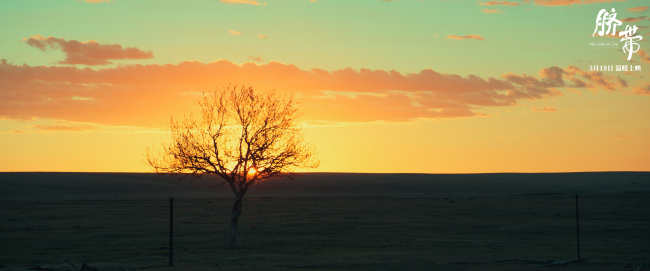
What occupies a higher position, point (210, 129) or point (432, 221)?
point (210, 129)

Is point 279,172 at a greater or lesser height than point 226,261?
greater

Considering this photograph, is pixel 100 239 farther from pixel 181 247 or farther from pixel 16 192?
pixel 16 192

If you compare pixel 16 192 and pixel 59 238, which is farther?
pixel 16 192

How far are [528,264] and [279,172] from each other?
16.6 m

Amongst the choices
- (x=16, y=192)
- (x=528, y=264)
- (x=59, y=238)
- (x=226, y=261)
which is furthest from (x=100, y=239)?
(x=16, y=192)

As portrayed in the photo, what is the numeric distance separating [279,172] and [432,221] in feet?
92.8

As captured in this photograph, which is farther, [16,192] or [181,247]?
[16,192]

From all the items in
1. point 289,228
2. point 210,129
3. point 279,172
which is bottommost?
point 289,228

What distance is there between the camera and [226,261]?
92.0 ft

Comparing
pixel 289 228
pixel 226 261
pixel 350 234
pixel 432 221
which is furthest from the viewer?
pixel 432 221

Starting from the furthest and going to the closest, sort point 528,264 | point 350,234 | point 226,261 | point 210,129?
point 350,234 < point 210,129 < point 226,261 < point 528,264

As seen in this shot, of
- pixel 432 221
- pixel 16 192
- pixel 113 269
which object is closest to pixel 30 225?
pixel 113 269

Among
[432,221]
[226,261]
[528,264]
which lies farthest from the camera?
[432,221]

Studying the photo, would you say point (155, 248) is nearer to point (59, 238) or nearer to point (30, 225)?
point (59, 238)
